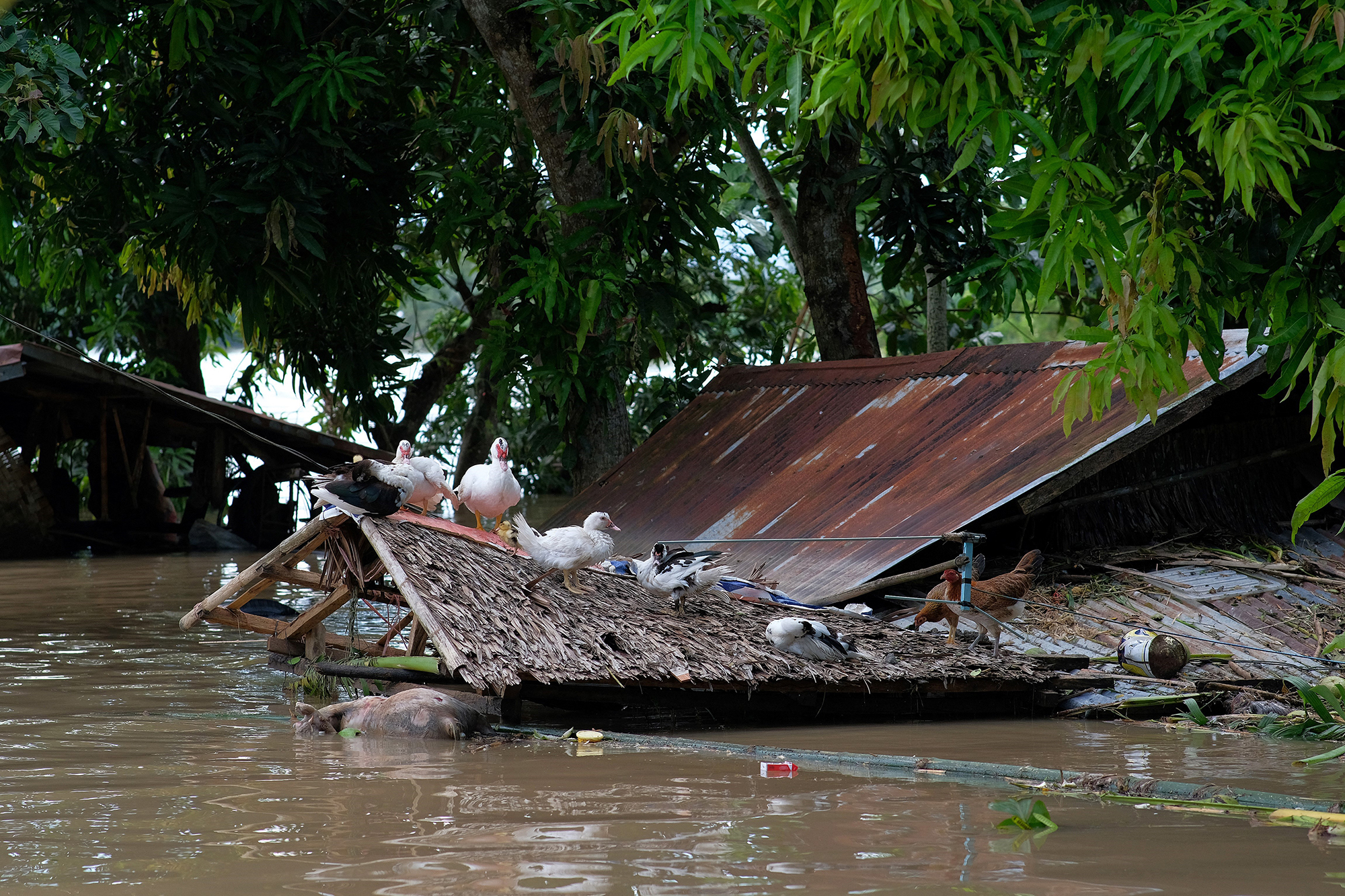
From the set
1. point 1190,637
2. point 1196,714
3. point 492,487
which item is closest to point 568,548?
point 492,487

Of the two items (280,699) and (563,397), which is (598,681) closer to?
(280,699)

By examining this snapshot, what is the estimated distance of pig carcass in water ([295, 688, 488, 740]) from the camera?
265 inches

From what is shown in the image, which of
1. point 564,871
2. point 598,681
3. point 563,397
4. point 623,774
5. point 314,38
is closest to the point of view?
point 564,871

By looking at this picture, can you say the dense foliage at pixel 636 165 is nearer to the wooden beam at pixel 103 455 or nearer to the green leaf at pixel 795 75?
the green leaf at pixel 795 75

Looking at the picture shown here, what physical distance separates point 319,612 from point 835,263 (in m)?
7.02

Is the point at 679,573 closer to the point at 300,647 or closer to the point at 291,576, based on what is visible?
the point at 291,576

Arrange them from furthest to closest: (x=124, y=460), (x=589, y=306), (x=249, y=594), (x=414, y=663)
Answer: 1. (x=124, y=460)
2. (x=589, y=306)
3. (x=249, y=594)
4. (x=414, y=663)

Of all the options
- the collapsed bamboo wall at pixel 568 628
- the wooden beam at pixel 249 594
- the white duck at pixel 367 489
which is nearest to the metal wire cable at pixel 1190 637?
the collapsed bamboo wall at pixel 568 628

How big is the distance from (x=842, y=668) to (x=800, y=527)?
208 cm

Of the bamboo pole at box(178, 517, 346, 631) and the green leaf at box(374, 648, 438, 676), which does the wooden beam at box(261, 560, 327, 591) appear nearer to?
the bamboo pole at box(178, 517, 346, 631)

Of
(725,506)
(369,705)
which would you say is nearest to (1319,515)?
(725,506)

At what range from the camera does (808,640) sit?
715 centimetres

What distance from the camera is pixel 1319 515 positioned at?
377 inches

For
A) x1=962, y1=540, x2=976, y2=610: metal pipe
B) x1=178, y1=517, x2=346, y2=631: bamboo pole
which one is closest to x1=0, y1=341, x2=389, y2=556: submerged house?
x1=178, y1=517, x2=346, y2=631: bamboo pole
